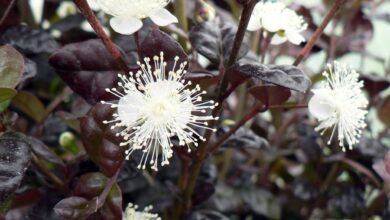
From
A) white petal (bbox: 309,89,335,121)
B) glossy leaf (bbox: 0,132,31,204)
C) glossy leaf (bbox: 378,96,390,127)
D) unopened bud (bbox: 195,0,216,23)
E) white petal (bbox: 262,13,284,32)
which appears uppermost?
white petal (bbox: 262,13,284,32)

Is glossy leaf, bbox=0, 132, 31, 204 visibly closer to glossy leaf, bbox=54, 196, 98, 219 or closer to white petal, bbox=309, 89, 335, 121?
glossy leaf, bbox=54, 196, 98, 219

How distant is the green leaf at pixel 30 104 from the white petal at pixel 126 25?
0.20 meters

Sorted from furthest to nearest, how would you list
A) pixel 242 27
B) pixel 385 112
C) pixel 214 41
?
pixel 385 112, pixel 214 41, pixel 242 27

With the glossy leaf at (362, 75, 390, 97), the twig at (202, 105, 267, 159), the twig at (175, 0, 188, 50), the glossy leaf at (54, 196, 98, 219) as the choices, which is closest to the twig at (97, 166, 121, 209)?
the glossy leaf at (54, 196, 98, 219)

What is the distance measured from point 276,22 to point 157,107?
17 cm

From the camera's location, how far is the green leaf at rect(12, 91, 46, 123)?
74 centimetres

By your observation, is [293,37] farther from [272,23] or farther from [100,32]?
[100,32]

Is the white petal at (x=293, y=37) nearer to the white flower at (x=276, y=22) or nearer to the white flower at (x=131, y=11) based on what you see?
the white flower at (x=276, y=22)

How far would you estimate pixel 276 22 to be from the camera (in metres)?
0.66

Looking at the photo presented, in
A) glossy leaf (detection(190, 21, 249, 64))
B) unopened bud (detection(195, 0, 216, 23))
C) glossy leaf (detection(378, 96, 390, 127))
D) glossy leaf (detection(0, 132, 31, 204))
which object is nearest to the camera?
glossy leaf (detection(0, 132, 31, 204))

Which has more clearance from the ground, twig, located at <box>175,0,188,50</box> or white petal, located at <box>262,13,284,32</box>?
white petal, located at <box>262,13,284,32</box>

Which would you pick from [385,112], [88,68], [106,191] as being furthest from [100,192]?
[385,112]

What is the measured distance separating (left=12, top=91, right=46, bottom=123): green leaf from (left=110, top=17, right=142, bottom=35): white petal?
20cm

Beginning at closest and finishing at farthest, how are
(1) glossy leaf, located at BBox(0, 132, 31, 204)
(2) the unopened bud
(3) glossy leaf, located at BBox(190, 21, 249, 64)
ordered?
(1) glossy leaf, located at BBox(0, 132, 31, 204)
(3) glossy leaf, located at BBox(190, 21, 249, 64)
(2) the unopened bud
